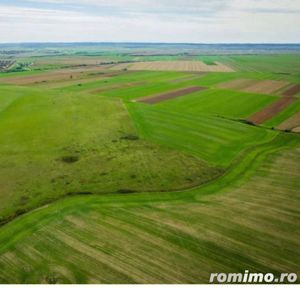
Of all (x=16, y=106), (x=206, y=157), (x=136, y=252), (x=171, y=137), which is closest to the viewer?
(x=136, y=252)

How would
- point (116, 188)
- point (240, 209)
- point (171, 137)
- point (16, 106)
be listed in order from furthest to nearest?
point (16, 106) → point (171, 137) → point (116, 188) → point (240, 209)

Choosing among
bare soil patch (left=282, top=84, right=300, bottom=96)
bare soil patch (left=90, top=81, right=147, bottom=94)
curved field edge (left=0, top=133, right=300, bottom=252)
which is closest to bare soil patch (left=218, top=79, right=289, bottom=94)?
bare soil patch (left=282, top=84, right=300, bottom=96)

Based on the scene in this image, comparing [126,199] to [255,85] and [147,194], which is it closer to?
[147,194]

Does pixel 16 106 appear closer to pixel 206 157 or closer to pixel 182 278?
pixel 206 157

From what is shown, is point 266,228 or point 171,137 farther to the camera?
point 171,137

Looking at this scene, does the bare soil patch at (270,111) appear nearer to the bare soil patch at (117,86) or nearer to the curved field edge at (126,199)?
the curved field edge at (126,199)

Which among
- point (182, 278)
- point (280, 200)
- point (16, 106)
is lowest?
point (182, 278)

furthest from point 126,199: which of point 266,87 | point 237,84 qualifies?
point 237,84

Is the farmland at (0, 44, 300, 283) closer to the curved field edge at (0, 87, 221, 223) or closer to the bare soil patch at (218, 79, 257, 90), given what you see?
the curved field edge at (0, 87, 221, 223)

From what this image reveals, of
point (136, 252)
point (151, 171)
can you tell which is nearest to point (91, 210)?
point (136, 252)

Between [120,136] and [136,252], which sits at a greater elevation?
[120,136]
